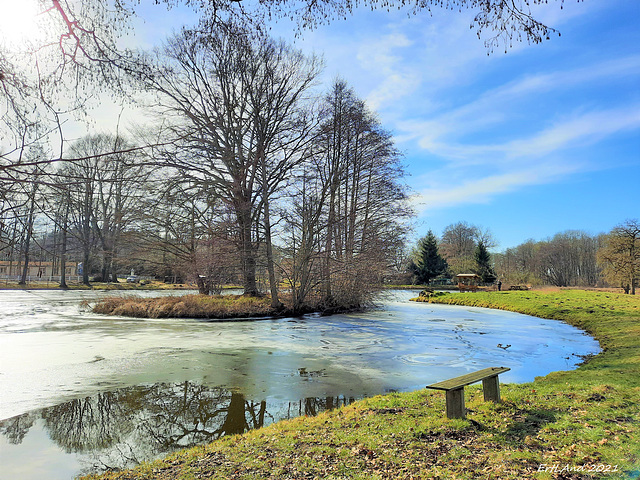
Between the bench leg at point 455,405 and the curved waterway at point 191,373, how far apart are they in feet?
6.61

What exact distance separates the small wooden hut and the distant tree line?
2.97m

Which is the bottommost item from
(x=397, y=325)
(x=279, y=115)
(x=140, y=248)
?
(x=397, y=325)

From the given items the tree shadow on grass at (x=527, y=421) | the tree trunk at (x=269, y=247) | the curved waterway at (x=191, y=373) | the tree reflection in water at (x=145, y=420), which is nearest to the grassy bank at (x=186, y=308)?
the tree trunk at (x=269, y=247)

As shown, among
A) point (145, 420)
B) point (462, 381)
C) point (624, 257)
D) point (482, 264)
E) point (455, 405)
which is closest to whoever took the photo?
point (455, 405)

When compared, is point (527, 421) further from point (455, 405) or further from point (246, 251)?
point (246, 251)

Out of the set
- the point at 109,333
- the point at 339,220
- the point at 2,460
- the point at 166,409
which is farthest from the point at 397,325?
the point at 2,460

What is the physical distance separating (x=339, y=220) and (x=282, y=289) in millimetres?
4828

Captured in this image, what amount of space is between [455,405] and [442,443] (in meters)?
0.83

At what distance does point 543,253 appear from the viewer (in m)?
66.2

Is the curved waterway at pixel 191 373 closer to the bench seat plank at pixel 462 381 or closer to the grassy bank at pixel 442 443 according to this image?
the grassy bank at pixel 442 443

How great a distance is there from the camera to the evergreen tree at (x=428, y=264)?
5050cm

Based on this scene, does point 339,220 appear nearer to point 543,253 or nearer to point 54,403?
point 54,403

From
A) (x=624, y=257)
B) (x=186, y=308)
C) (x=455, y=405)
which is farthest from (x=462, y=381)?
(x=624, y=257)

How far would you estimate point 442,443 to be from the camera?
4.22 meters
